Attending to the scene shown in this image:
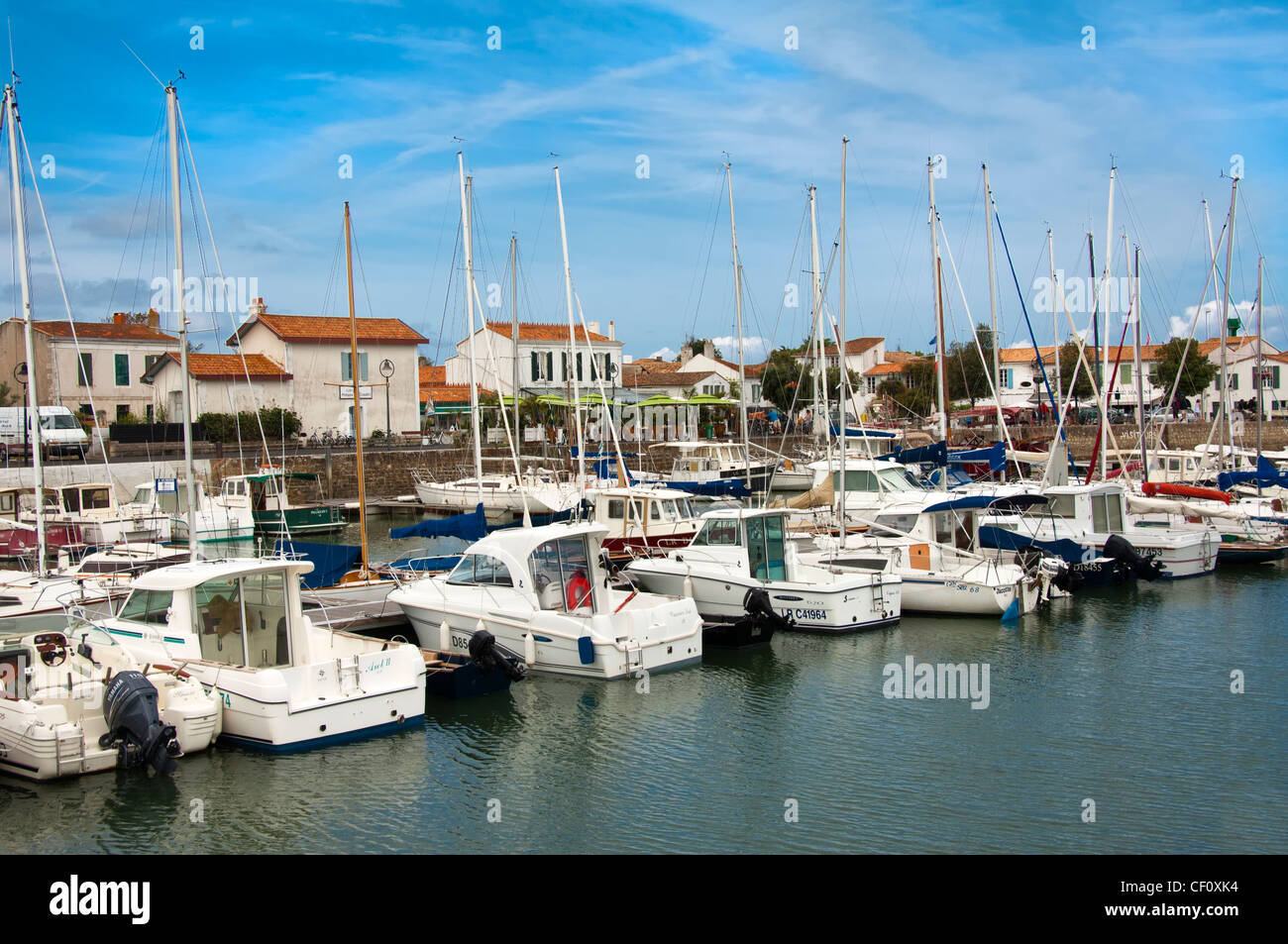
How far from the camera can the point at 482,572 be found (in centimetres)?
1962

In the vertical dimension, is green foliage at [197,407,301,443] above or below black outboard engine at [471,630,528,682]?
above

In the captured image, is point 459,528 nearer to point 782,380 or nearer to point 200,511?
point 200,511

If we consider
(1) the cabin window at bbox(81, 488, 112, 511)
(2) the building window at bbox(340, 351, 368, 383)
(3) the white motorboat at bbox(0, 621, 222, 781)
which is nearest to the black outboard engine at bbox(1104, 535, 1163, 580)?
(3) the white motorboat at bbox(0, 621, 222, 781)

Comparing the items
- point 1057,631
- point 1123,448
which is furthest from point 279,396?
point 1123,448

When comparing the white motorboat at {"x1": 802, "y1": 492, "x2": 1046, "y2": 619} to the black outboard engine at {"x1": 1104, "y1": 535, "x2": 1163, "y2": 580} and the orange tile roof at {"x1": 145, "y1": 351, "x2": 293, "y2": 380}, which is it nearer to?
the black outboard engine at {"x1": 1104, "y1": 535, "x2": 1163, "y2": 580}

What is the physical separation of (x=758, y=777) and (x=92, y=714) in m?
8.42

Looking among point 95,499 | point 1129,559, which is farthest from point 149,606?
point 1129,559

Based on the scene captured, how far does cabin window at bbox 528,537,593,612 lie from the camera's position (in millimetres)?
18766

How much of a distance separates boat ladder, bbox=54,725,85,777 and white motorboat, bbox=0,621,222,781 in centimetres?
1

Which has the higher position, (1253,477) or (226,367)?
(226,367)

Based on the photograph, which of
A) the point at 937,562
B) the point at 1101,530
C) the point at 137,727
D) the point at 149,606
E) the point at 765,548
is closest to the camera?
the point at 137,727

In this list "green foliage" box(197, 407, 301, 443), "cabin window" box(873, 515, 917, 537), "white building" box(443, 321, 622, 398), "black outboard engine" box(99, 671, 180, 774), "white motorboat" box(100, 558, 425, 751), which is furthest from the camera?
"white building" box(443, 321, 622, 398)

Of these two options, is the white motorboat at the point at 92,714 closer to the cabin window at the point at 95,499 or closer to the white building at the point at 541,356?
the cabin window at the point at 95,499

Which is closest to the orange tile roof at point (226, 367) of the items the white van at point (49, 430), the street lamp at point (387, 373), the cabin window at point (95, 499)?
the street lamp at point (387, 373)
